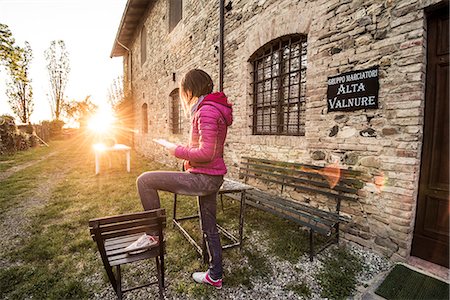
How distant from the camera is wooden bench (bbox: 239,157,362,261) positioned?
2.83m

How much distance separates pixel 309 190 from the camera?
3.34m

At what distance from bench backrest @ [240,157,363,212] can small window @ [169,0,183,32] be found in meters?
6.09

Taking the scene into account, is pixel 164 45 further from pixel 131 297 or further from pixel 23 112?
pixel 23 112

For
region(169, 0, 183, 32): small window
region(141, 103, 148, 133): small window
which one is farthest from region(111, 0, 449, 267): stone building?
region(141, 103, 148, 133): small window

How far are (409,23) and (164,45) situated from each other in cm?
807

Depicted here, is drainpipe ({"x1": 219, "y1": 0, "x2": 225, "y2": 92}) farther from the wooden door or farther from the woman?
the wooden door

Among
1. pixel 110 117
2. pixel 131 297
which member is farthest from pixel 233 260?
pixel 110 117


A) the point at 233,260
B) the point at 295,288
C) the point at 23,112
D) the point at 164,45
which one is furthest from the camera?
the point at 23,112

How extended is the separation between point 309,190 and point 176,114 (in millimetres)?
6320

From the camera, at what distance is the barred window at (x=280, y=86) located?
3852mm

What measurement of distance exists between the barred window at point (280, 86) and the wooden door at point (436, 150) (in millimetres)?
1595

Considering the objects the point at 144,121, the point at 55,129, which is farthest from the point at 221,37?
the point at 55,129

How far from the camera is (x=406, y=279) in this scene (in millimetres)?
2303

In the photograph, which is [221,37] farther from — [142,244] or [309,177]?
[142,244]
